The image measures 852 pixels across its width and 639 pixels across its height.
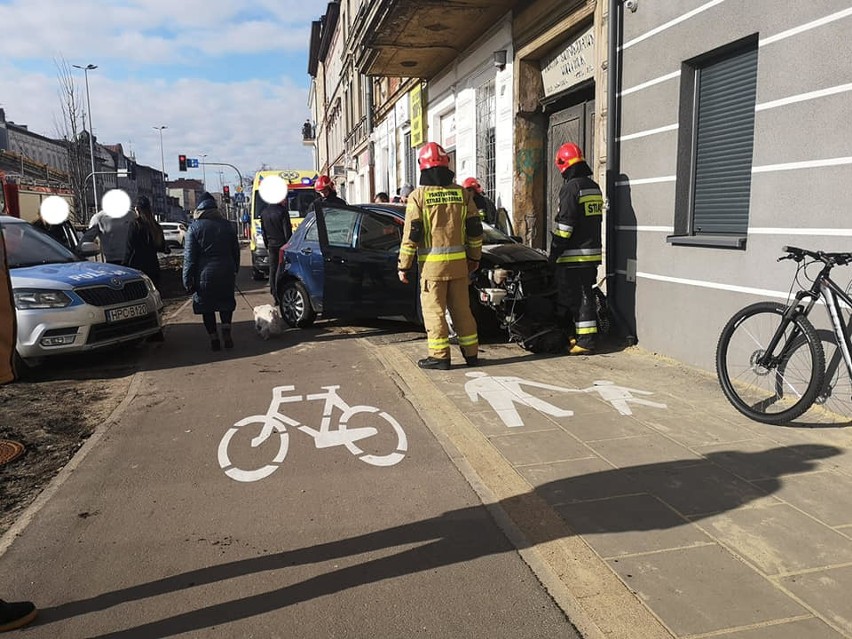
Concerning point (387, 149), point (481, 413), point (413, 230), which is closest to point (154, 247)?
point (413, 230)

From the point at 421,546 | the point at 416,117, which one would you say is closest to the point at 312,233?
the point at 421,546

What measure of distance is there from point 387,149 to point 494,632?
2126cm

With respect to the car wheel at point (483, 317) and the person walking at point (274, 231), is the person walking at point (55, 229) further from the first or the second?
the car wheel at point (483, 317)

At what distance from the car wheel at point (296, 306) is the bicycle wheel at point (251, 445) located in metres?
4.01

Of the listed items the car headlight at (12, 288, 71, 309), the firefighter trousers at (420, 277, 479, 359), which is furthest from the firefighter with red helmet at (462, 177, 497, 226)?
the car headlight at (12, 288, 71, 309)

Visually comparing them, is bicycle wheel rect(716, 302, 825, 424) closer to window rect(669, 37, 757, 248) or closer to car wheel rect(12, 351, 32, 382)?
window rect(669, 37, 757, 248)

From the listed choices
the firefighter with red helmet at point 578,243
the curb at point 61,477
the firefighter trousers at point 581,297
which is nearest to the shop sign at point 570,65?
the firefighter with red helmet at point 578,243

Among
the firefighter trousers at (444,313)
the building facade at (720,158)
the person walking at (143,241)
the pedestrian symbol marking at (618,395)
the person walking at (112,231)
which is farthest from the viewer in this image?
the person walking at (112,231)

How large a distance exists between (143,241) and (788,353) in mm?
8033

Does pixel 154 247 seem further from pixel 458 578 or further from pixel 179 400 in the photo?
pixel 458 578

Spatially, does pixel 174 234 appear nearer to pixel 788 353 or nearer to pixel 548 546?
pixel 788 353

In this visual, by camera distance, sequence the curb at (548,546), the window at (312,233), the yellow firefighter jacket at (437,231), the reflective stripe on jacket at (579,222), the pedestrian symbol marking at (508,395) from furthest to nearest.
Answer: the window at (312,233), the reflective stripe on jacket at (579,222), the yellow firefighter jacket at (437,231), the pedestrian symbol marking at (508,395), the curb at (548,546)

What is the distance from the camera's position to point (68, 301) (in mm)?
6828

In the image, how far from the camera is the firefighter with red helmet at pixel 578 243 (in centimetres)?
682
